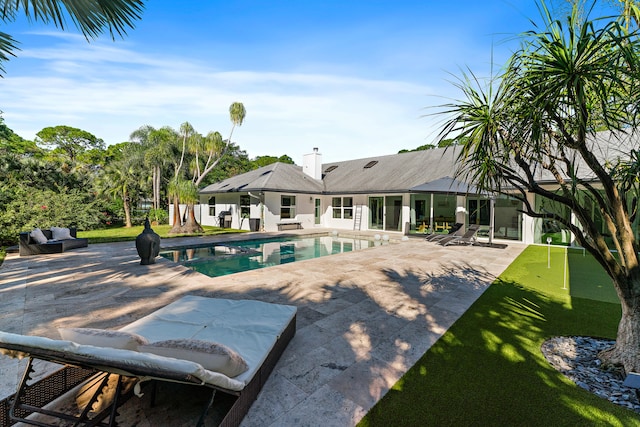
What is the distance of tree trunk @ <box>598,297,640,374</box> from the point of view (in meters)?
2.96

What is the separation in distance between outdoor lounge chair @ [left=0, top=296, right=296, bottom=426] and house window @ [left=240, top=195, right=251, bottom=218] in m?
15.7

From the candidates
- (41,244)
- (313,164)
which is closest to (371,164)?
(313,164)

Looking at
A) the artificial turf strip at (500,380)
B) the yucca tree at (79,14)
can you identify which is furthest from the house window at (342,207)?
the yucca tree at (79,14)

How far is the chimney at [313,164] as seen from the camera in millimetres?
22438

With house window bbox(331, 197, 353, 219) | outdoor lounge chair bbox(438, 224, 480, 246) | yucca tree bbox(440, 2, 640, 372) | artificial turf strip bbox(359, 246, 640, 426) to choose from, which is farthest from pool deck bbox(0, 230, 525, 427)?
house window bbox(331, 197, 353, 219)

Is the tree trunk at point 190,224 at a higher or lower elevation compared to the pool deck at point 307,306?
higher

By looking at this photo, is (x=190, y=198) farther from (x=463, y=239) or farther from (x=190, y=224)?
(x=463, y=239)

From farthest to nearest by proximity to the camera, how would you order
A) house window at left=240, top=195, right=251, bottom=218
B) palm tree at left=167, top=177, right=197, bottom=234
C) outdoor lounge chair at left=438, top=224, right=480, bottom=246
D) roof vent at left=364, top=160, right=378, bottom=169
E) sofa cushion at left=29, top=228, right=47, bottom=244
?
roof vent at left=364, top=160, right=378, bottom=169
house window at left=240, top=195, right=251, bottom=218
palm tree at left=167, top=177, right=197, bottom=234
outdoor lounge chair at left=438, top=224, right=480, bottom=246
sofa cushion at left=29, top=228, right=47, bottom=244

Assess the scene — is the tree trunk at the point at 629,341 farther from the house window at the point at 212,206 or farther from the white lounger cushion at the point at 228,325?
the house window at the point at 212,206

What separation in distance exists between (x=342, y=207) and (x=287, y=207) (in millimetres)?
3909

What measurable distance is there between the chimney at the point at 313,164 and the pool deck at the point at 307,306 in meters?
13.7

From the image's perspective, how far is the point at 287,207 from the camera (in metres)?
19.4

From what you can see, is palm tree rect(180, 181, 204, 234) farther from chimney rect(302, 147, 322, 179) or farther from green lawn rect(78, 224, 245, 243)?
chimney rect(302, 147, 322, 179)

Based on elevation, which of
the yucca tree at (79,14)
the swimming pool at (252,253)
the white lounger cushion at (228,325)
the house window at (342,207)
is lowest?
the swimming pool at (252,253)
